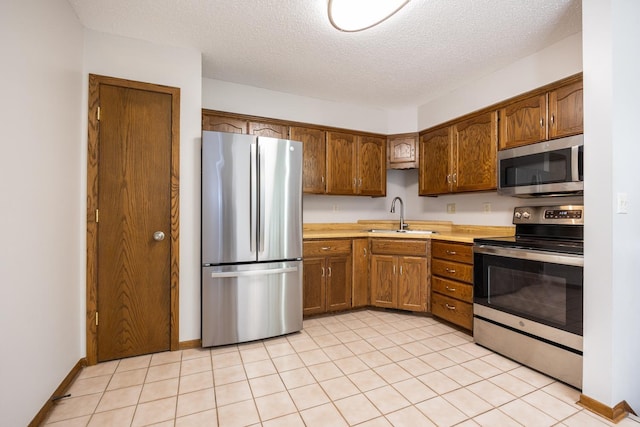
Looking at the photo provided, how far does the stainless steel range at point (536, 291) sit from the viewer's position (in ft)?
6.07

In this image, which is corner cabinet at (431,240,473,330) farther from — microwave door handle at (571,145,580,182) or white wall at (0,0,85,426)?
white wall at (0,0,85,426)

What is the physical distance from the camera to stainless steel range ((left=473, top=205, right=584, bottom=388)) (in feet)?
6.07

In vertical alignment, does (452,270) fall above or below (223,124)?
below

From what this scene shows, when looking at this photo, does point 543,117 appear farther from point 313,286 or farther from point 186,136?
point 186,136

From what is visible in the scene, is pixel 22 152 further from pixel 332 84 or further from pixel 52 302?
pixel 332 84

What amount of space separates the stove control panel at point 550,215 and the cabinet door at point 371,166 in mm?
1552

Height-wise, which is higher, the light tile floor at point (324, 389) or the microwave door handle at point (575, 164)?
the microwave door handle at point (575, 164)

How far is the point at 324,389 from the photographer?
1851 millimetres

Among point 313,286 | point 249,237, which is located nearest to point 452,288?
point 313,286

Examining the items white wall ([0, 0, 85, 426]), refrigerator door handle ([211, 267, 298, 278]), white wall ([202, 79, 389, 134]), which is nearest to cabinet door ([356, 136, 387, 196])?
white wall ([202, 79, 389, 134])

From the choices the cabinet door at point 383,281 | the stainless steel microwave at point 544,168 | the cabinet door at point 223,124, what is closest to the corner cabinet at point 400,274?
the cabinet door at point 383,281

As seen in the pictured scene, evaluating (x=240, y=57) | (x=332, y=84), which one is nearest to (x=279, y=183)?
(x=240, y=57)

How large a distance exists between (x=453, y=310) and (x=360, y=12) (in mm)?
2558

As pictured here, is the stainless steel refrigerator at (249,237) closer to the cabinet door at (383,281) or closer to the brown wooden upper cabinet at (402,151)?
the cabinet door at (383,281)
